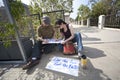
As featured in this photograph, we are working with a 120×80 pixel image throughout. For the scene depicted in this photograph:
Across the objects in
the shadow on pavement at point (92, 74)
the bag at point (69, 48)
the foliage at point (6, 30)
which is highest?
the foliage at point (6, 30)

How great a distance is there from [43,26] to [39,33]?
0.28 metres

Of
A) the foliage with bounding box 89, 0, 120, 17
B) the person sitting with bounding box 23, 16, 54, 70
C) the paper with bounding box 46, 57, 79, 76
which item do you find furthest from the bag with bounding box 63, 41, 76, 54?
the foliage with bounding box 89, 0, 120, 17

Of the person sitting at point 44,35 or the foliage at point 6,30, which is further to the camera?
the person sitting at point 44,35

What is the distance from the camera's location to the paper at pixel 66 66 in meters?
2.63

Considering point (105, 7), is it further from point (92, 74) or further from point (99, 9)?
point (92, 74)

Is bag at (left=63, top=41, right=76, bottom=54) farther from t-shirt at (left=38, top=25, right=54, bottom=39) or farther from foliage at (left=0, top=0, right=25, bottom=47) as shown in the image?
foliage at (left=0, top=0, right=25, bottom=47)

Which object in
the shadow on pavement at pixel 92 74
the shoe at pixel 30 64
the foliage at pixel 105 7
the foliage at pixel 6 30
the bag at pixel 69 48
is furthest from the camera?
the foliage at pixel 105 7

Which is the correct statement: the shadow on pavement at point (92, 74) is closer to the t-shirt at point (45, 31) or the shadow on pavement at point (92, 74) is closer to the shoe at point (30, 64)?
the shoe at point (30, 64)

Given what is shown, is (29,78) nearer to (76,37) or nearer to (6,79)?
(6,79)

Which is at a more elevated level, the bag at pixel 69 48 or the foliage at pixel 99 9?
the foliage at pixel 99 9

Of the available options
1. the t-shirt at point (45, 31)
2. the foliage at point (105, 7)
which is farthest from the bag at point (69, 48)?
the foliage at point (105, 7)

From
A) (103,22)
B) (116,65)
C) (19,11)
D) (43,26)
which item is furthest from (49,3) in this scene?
(116,65)

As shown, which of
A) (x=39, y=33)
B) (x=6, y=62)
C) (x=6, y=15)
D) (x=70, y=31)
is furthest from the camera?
(x=39, y=33)

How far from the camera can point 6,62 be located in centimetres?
334
